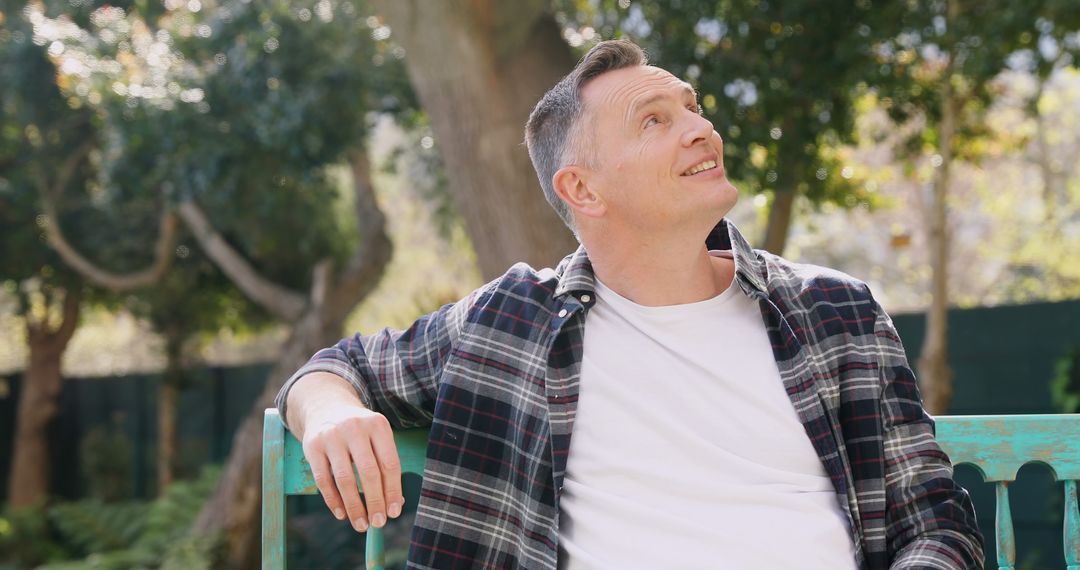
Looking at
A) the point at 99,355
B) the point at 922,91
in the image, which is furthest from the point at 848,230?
the point at 922,91

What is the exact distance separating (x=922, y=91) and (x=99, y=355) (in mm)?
19934

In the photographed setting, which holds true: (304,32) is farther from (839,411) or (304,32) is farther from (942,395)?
(839,411)

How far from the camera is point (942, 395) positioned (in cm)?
532

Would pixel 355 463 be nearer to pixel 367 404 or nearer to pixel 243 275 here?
pixel 367 404

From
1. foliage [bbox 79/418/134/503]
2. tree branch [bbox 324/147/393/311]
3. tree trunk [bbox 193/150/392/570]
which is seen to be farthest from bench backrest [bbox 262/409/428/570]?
foliage [bbox 79/418/134/503]

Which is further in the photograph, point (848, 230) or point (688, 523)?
point (848, 230)

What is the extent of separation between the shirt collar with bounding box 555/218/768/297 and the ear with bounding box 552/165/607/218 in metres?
0.08

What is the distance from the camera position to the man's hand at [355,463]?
5.53ft

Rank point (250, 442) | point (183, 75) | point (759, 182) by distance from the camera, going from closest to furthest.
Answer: point (759, 182)
point (183, 75)
point (250, 442)

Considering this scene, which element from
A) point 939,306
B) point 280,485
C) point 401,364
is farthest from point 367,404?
point 939,306

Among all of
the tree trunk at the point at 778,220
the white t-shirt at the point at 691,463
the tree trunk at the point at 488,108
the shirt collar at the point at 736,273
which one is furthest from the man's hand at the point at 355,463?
the tree trunk at the point at 778,220

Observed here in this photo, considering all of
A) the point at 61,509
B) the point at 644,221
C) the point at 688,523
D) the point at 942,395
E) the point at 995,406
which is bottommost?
the point at 61,509

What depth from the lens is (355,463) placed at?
1687 millimetres

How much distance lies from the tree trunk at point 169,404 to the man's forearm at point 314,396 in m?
9.95
